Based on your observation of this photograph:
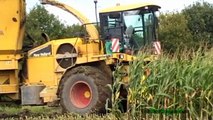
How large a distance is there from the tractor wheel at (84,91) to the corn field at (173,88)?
351cm

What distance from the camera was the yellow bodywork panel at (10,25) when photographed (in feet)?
44.2

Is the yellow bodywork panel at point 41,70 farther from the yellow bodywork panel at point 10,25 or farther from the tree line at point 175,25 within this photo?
the tree line at point 175,25

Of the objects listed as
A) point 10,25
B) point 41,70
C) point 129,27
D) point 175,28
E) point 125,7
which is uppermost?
point 175,28

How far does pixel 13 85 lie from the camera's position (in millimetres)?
13508

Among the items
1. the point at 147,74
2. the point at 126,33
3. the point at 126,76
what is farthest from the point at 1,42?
the point at 147,74

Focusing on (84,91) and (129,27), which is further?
(129,27)

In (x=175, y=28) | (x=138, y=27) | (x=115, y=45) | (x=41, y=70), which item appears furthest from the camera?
(x=175, y=28)

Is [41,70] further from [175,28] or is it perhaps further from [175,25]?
[175,25]

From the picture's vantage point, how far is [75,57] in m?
12.9

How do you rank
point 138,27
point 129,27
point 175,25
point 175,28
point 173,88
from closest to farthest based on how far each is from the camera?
point 173,88
point 129,27
point 138,27
point 175,28
point 175,25

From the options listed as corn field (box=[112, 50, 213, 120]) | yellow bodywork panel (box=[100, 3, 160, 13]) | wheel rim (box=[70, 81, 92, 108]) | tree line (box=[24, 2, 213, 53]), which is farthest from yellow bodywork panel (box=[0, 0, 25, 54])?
tree line (box=[24, 2, 213, 53])

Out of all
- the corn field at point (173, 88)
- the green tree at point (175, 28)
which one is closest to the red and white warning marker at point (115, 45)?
the corn field at point (173, 88)

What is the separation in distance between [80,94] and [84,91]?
0.39 feet

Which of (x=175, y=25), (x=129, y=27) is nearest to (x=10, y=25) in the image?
(x=129, y=27)
